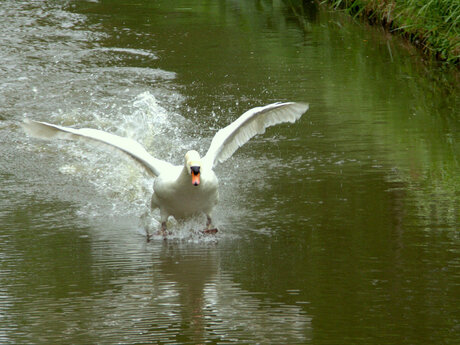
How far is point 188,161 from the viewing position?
310 inches

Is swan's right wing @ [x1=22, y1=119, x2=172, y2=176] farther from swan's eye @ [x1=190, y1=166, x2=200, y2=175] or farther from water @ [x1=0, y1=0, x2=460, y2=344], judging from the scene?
swan's eye @ [x1=190, y1=166, x2=200, y2=175]

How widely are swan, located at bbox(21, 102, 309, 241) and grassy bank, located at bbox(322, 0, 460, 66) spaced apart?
5885mm

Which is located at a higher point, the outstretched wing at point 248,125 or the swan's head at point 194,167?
the outstretched wing at point 248,125

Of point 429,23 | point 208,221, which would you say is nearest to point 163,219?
point 208,221

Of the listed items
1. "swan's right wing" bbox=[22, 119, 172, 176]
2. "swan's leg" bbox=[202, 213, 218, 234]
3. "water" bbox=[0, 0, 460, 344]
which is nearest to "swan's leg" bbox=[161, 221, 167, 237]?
"water" bbox=[0, 0, 460, 344]

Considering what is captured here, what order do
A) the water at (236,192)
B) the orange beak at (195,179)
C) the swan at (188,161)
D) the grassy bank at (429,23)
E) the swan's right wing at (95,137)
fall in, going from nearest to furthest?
the water at (236,192) → the orange beak at (195,179) → the swan at (188,161) → the swan's right wing at (95,137) → the grassy bank at (429,23)

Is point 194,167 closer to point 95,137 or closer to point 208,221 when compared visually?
point 208,221

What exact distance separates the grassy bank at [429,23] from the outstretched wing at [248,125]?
5.59 m

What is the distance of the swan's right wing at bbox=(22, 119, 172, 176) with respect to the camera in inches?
343

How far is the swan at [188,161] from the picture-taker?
26.6 feet

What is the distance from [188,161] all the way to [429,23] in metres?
8.30

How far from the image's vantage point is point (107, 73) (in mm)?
14828

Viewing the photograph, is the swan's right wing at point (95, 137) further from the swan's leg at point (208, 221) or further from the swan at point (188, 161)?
the swan's leg at point (208, 221)

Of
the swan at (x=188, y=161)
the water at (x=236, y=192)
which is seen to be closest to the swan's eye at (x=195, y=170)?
the swan at (x=188, y=161)
